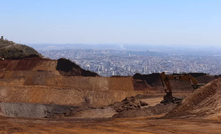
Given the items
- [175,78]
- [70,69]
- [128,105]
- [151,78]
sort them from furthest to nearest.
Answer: [70,69]
[151,78]
[128,105]
[175,78]

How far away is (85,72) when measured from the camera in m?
40.5

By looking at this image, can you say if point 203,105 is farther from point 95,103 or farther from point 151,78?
point 151,78

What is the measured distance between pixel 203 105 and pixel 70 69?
1110 inches

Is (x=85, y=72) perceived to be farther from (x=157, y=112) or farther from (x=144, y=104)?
(x=157, y=112)

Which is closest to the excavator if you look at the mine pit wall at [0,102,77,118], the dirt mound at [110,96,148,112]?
the dirt mound at [110,96,148,112]

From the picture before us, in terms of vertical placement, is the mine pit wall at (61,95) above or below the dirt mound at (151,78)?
below

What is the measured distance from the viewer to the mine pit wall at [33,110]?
2428 cm

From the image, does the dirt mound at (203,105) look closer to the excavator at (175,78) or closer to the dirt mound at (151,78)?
the excavator at (175,78)

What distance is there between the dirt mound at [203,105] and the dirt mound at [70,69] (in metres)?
24.7

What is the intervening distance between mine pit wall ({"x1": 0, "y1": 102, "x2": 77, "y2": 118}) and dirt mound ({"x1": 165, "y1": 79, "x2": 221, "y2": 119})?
37.2ft

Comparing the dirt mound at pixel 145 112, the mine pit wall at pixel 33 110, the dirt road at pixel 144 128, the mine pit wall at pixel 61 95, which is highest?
the dirt road at pixel 144 128

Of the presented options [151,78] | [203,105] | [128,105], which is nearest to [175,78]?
[128,105]

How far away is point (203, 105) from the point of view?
15414 millimetres

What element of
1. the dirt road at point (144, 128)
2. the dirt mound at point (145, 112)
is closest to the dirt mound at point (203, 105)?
the dirt road at point (144, 128)
